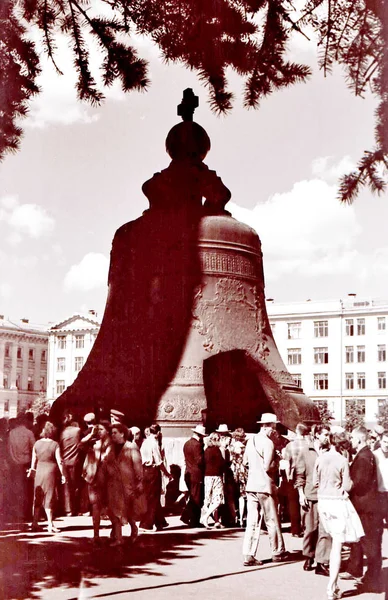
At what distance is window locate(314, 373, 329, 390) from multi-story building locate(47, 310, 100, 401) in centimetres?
1545

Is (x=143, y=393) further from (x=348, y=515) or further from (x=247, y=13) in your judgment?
(x=247, y=13)

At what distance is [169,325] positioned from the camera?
14539mm

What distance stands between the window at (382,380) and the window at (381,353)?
0.82m

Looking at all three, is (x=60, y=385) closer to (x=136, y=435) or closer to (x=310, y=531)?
(x=136, y=435)

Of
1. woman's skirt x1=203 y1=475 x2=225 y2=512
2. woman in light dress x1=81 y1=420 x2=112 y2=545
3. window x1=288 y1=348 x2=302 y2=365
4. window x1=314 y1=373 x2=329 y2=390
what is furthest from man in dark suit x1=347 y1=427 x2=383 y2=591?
window x1=288 y1=348 x2=302 y2=365

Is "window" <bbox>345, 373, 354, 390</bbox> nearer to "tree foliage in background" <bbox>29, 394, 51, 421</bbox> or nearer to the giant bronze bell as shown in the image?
"tree foliage in background" <bbox>29, 394, 51, 421</bbox>

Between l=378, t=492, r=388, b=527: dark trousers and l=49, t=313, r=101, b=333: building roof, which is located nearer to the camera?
l=378, t=492, r=388, b=527: dark trousers

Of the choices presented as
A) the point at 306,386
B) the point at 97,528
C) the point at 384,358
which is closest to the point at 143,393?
the point at 97,528

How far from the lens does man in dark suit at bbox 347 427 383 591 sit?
8.95m

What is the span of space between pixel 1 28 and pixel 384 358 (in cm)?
4691

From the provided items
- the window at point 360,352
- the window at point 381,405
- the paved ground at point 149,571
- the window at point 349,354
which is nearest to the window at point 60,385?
the window at point 349,354

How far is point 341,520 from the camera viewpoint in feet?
27.7

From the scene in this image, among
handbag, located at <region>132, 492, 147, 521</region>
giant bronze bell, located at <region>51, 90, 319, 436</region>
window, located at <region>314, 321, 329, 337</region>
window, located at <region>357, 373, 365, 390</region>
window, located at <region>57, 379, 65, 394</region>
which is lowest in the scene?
handbag, located at <region>132, 492, 147, 521</region>

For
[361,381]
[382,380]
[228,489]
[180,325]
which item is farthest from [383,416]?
[228,489]
